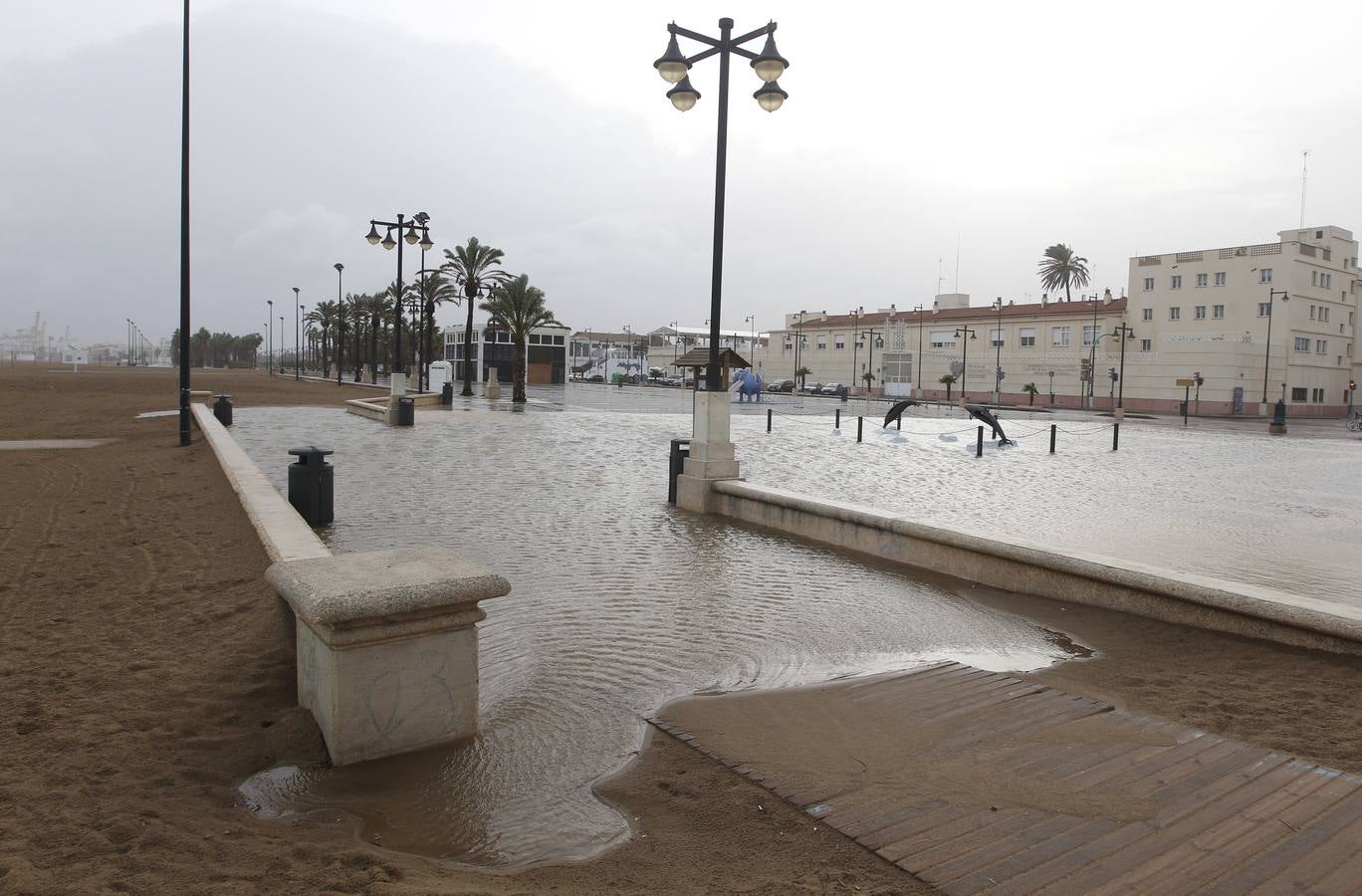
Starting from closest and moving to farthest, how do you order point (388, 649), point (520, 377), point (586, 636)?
point (388, 649), point (586, 636), point (520, 377)

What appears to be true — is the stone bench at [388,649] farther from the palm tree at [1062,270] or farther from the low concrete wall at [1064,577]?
the palm tree at [1062,270]

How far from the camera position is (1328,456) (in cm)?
2494

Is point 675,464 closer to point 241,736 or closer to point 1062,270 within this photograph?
point 241,736

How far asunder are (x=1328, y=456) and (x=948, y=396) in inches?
2112

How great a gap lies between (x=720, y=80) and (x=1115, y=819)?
10.2 metres

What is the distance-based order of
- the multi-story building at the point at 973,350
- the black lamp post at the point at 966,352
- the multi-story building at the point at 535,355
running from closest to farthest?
the multi-story building at the point at 973,350 → the black lamp post at the point at 966,352 → the multi-story building at the point at 535,355

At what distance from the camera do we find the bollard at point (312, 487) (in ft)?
31.7

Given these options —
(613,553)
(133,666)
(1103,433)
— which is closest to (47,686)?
(133,666)

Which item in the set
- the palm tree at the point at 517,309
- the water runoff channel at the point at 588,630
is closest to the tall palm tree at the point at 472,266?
the palm tree at the point at 517,309

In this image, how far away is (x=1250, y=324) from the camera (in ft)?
220

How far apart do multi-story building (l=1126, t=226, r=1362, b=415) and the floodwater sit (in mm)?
64416

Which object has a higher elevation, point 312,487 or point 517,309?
point 517,309

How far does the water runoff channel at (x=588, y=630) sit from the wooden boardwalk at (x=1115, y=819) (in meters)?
0.74

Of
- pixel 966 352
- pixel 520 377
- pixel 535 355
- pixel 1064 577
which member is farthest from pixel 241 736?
pixel 535 355
